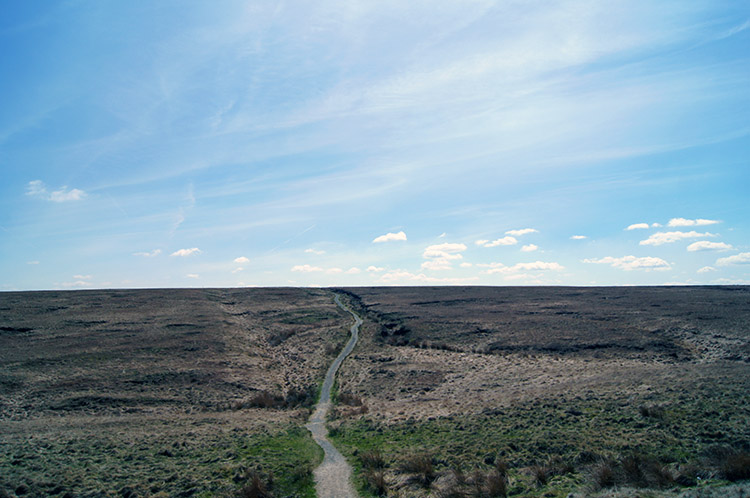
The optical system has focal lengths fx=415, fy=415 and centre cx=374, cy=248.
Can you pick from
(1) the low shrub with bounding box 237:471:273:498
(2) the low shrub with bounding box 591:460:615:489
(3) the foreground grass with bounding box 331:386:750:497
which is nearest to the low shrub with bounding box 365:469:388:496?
(3) the foreground grass with bounding box 331:386:750:497

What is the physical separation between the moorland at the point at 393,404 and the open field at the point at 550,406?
0.10 metres

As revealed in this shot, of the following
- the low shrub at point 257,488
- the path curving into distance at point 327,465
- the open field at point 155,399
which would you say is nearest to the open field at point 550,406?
the path curving into distance at point 327,465

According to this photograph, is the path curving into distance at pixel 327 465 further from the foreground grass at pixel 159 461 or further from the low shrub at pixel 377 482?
the low shrub at pixel 377 482

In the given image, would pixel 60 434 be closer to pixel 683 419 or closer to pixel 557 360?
pixel 683 419

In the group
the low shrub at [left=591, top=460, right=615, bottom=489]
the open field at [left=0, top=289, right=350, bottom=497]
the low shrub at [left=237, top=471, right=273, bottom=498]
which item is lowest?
the open field at [left=0, top=289, right=350, bottom=497]

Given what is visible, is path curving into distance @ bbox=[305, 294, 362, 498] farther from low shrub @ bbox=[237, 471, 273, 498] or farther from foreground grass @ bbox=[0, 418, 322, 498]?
low shrub @ bbox=[237, 471, 273, 498]

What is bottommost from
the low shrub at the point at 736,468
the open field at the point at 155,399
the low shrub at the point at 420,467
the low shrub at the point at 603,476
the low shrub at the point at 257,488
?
the open field at the point at 155,399

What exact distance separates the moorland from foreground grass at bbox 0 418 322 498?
9cm

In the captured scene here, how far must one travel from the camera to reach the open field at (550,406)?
12523 millimetres

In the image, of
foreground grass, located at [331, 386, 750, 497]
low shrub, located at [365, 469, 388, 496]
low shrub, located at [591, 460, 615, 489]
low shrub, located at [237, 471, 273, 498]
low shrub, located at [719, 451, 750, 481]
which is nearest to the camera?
low shrub, located at [719, 451, 750, 481]

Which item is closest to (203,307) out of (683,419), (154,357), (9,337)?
(9,337)

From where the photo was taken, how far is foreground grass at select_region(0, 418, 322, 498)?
13.2 meters

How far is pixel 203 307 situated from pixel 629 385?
59.1m

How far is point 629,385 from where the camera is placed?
69.4ft
